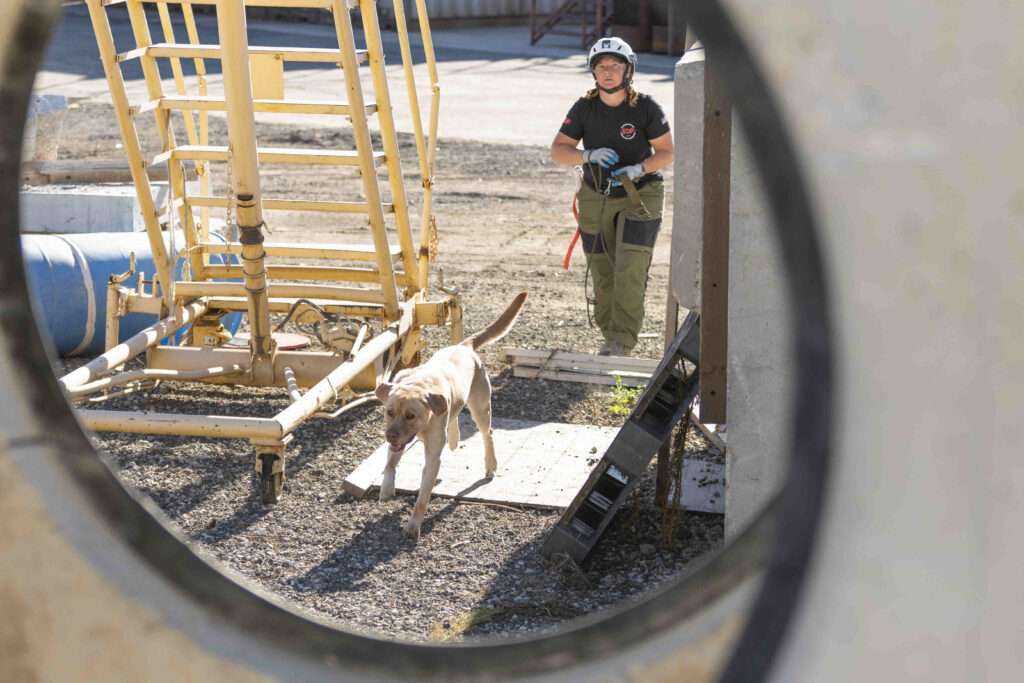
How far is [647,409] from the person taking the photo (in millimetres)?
5191

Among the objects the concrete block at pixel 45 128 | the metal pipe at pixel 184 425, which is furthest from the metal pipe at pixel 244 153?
the concrete block at pixel 45 128

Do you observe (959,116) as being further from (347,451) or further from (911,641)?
(347,451)

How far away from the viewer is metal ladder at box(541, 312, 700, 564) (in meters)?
5.05

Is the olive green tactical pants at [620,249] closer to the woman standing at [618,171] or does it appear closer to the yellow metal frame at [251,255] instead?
the woman standing at [618,171]

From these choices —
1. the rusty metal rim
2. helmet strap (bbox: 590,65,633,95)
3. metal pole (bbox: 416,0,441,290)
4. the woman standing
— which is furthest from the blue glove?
the rusty metal rim

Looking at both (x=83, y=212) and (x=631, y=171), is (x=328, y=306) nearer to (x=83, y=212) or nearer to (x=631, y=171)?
(x=631, y=171)

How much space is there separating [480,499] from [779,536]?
11.6 ft

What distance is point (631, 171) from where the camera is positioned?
7.34m

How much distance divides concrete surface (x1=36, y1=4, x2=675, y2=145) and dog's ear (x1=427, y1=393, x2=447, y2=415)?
36.4 feet

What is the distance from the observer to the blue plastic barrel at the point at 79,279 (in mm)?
7543

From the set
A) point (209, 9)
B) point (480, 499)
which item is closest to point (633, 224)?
point (480, 499)

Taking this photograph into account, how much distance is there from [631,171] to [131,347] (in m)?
2.85

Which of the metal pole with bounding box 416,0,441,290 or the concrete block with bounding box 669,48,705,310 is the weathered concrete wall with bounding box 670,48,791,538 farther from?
the metal pole with bounding box 416,0,441,290

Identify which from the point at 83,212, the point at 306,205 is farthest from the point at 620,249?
the point at 83,212
